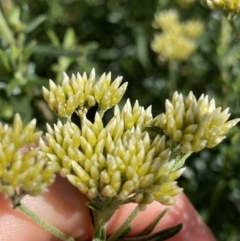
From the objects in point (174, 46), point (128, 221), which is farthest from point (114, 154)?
point (174, 46)

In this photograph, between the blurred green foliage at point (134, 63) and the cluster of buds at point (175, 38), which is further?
the cluster of buds at point (175, 38)

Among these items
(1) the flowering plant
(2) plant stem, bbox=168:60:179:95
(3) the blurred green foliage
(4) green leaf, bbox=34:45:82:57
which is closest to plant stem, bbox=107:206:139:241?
(1) the flowering plant

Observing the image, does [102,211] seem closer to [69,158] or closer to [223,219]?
[69,158]

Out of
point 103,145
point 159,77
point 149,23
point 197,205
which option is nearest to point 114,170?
point 103,145

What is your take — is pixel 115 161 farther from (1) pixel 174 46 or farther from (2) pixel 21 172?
(1) pixel 174 46

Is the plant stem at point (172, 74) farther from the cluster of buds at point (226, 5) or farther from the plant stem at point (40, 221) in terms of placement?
the plant stem at point (40, 221)

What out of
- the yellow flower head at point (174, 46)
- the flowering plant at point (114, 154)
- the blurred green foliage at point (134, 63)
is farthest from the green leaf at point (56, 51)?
the flowering plant at point (114, 154)
